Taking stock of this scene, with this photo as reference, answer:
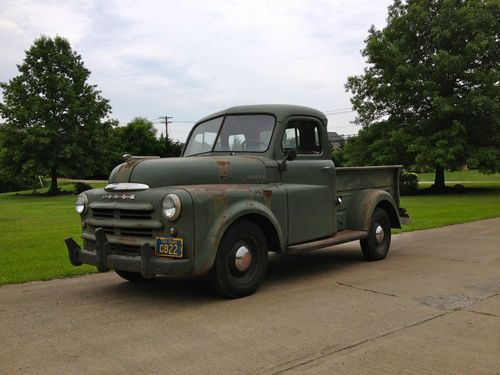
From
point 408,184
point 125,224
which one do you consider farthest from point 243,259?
point 408,184

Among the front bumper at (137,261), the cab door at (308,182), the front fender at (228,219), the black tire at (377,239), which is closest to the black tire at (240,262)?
the front fender at (228,219)

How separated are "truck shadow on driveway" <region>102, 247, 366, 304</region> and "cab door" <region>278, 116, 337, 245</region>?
0.63 metres

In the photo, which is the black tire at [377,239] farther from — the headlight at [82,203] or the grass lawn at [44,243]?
the grass lawn at [44,243]

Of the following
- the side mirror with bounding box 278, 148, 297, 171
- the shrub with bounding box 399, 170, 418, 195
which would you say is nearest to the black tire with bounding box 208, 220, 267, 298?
the side mirror with bounding box 278, 148, 297, 171

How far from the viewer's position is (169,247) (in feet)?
16.7

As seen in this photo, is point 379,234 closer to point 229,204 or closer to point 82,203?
point 229,204

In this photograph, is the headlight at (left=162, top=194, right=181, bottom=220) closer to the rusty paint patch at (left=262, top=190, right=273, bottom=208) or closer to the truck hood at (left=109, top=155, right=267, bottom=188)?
the truck hood at (left=109, top=155, right=267, bottom=188)

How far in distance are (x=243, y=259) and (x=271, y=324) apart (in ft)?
3.49

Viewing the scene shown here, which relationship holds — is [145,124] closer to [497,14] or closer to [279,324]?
[497,14]

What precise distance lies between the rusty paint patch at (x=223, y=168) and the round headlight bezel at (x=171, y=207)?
2.70 ft

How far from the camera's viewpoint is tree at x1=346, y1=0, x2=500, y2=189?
25031 mm

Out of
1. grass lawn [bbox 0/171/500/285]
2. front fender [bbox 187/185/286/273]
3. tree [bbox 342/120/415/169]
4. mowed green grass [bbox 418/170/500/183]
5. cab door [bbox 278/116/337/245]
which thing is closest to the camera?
front fender [bbox 187/185/286/273]

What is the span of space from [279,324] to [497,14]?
2725 centimetres

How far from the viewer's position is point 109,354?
12.9 feet
